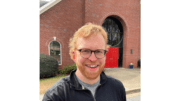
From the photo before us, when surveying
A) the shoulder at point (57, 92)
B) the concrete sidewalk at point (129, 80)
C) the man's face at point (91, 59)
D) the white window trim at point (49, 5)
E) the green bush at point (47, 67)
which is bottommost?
the concrete sidewalk at point (129, 80)

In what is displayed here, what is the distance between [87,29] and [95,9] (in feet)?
22.8

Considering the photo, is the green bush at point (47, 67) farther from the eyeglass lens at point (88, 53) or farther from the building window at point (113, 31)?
the building window at point (113, 31)

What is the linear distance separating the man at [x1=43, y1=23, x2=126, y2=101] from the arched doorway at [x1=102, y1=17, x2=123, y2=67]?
750 cm

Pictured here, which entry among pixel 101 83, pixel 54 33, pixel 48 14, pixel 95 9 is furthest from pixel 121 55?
pixel 101 83

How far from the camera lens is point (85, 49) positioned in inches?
40.6

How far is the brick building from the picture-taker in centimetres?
622

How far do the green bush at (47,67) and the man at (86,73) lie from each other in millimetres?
4632

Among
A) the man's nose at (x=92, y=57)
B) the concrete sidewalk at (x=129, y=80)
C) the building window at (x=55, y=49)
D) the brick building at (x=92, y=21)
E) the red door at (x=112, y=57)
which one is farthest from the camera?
the red door at (x=112, y=57)

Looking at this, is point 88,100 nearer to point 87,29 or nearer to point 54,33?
point 87,29

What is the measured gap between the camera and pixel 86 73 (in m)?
1.09

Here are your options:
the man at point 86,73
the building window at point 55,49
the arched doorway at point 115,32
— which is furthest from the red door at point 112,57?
the man at point 86,73

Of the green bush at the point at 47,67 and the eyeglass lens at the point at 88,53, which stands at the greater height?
the eyeglass lens at the point at 88,53

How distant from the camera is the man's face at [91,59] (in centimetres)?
103

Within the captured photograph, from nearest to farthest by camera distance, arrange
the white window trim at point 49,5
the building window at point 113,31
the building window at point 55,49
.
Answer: the white window trim at point 49,5 < the building window at point 55,49 < the building window at point 113,31
